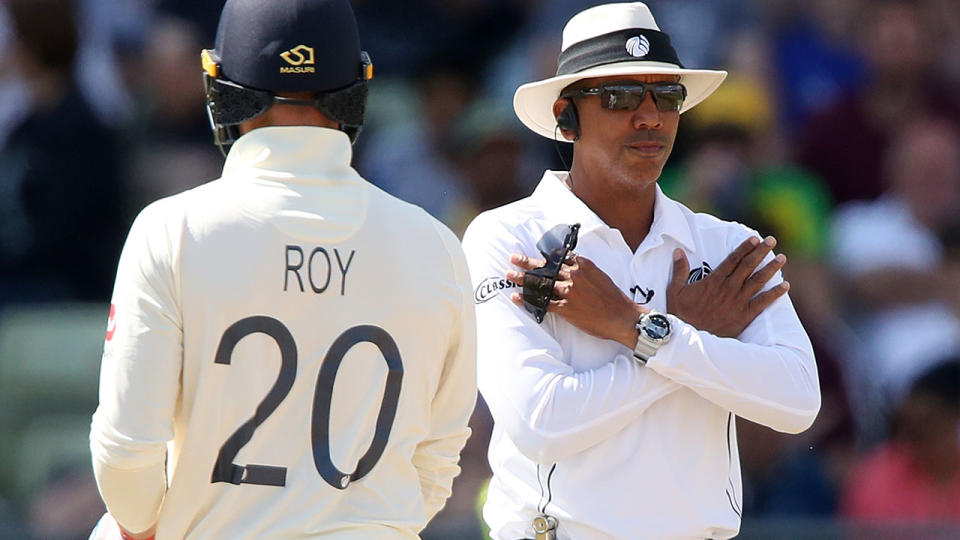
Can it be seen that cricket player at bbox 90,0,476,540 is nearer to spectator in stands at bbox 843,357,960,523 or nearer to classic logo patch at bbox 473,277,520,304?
classic logo patch at bbox 473,277,520,304

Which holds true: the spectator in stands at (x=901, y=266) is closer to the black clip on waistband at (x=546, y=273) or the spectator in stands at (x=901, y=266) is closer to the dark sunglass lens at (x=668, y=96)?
the dark sunglass lens at (x=668, y=96)

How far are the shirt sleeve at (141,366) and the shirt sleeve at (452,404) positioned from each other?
655 mm

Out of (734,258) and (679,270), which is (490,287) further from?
(734,258)

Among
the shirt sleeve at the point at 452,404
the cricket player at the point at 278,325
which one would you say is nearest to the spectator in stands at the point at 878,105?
the shirt sleeve at the point at 452,404

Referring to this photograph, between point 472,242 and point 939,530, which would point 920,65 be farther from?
point 472,242

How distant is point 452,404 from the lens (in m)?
3.66

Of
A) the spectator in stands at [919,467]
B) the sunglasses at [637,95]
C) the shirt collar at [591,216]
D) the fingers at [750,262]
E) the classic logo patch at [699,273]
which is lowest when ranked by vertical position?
the spectator in stands at [919,467]

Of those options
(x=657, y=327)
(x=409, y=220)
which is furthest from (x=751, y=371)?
(x=409, y=220)

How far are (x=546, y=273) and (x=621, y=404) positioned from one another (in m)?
0.41

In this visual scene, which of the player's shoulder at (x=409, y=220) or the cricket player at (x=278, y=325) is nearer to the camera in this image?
the cricket player at (x=278, y=325)

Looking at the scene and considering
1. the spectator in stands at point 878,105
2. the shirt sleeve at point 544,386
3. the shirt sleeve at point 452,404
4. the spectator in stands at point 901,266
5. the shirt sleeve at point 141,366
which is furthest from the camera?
the spectator in stands at point 878,105

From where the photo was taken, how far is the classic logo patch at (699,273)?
14.2 ft

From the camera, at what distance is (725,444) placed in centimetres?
419

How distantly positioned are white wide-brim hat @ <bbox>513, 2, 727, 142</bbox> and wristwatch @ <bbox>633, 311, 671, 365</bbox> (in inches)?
27.9
